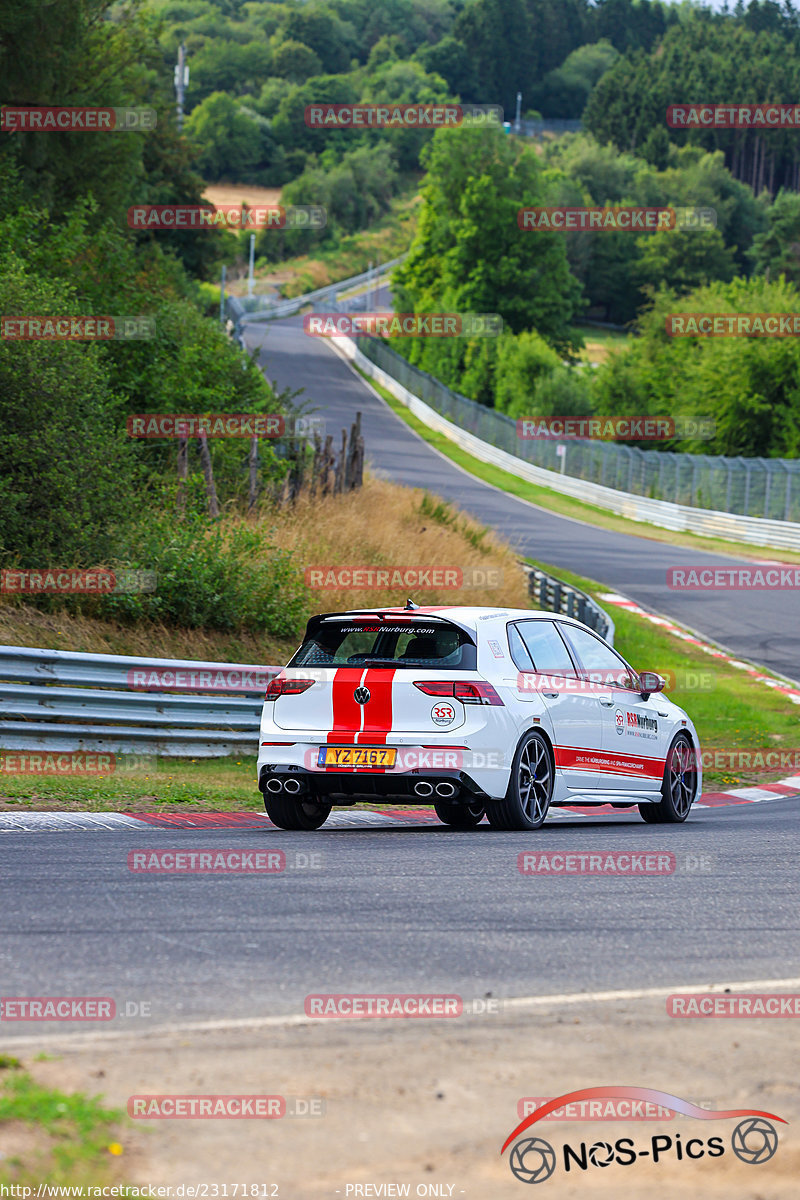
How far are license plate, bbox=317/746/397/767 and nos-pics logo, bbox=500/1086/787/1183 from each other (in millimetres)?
5636

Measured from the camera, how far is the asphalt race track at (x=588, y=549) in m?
27.9

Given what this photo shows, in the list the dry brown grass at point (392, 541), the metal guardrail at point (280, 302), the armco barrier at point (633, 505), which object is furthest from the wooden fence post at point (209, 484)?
the metal guardrail at point (280, 302)

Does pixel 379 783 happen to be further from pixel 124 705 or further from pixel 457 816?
pixel 124 705

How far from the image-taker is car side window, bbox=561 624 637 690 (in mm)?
11305

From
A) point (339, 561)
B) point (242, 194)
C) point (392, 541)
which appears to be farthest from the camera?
point (242, 194)

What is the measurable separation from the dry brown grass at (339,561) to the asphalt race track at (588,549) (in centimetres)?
386

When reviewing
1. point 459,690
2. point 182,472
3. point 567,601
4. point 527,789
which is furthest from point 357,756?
point 567,601

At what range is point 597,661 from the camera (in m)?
11.5

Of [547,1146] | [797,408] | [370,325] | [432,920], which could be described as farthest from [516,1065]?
[370,325]

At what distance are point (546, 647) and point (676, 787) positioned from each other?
2247 millimetres

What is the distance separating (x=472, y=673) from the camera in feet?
32.2

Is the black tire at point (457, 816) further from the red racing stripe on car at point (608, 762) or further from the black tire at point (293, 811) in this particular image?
the black tire at point (293, 811)

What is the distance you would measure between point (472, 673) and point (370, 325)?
104 metres

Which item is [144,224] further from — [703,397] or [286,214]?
[286,214]
